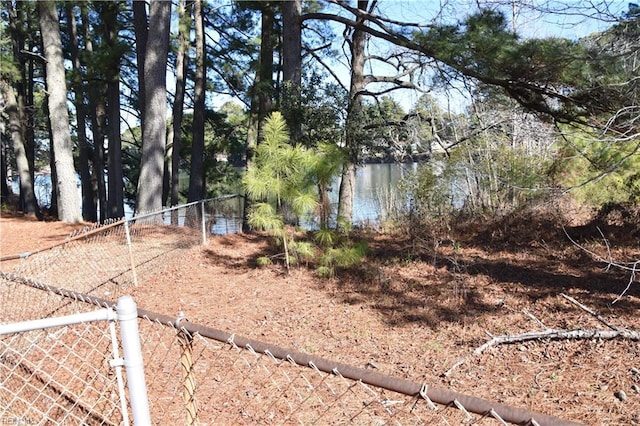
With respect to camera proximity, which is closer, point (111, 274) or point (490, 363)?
point (490, 363)

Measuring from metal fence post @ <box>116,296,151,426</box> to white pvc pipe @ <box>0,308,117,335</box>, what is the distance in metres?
0.11

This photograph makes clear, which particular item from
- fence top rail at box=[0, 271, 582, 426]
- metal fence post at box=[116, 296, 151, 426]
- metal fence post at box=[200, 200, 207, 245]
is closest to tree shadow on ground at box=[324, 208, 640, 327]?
metal fence post at box=[200, 200, 207, 245]

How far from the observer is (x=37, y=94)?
2445 centimetres

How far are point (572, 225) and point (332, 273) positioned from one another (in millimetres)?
5226

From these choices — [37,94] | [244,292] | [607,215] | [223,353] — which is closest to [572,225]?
[607,215]

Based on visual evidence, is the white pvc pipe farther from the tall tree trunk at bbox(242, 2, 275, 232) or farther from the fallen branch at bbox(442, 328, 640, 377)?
the tall tree trunk at bbox(242, 2, 275, 232)

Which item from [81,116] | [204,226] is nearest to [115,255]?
[204,226]

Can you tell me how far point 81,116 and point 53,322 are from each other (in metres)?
18.4

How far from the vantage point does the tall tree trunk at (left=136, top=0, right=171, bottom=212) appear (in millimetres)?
10531

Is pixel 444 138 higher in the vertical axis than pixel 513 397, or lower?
higher

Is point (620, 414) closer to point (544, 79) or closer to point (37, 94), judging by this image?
point (544, 79)

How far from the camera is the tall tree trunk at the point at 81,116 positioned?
14875 millimetres

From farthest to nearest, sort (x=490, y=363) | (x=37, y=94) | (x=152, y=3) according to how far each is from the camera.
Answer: (x=37, y=94)
(x=152, y=3)
(x=490, y=363)

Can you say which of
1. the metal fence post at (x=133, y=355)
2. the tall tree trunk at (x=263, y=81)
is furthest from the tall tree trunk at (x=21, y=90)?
the metal fence post at (x=133, y=355)
